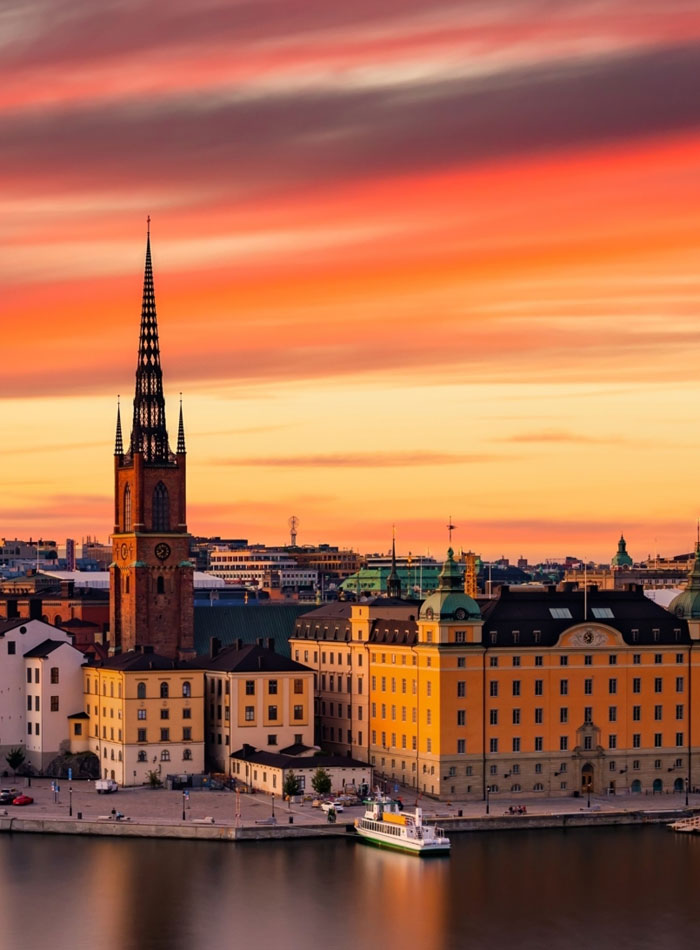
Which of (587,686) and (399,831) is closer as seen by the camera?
(399,831)

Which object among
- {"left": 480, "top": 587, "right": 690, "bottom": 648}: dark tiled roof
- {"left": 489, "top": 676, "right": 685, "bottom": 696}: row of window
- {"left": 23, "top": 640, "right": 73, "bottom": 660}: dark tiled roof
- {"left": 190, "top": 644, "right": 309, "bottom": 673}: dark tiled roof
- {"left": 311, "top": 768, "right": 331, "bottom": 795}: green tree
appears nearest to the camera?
{"left": 311, "top": 768, "right": 331, "bottom": 795}: green tree

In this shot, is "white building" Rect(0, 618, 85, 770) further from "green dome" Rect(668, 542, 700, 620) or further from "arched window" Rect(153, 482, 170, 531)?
"green dome" Rect(668, 542, 700, 620)

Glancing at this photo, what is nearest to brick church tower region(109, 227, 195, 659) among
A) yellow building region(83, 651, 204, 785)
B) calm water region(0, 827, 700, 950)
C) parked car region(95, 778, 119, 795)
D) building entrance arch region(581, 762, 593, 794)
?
yellow building region(83, 651, 204, 785)

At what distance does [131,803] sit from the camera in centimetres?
13750

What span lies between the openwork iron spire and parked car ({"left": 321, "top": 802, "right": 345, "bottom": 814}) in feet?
137

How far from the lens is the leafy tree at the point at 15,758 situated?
495ft

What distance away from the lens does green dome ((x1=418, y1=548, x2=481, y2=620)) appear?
139 metres

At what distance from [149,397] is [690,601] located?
43.6 metres

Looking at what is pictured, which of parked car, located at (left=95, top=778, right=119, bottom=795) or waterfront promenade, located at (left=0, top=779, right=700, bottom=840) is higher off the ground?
parked car, located at (left=95, top=778, right=119, bottom=795)

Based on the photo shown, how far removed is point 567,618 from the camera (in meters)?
143

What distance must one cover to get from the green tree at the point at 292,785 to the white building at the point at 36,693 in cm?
1939

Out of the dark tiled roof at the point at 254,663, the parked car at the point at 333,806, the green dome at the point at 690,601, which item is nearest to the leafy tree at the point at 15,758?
the dark tiled roof at the point at 254,663

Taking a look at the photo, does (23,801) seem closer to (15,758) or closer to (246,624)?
(15,758)

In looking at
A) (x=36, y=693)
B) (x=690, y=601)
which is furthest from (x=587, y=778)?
(x=36, y=693)
